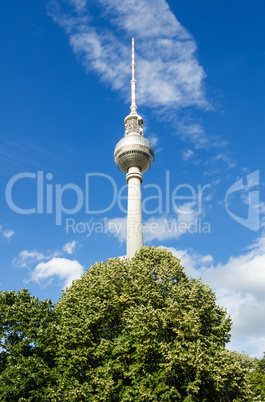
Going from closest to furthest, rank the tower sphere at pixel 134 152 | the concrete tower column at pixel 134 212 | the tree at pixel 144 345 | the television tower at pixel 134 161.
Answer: the tree at pixel 144 345 → the concrete tower column at pixel 134 212 → the television tower at pixel 134 161 → the tower sphere at pixel 134 152

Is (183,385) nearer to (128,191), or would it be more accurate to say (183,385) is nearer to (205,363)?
(205,363)

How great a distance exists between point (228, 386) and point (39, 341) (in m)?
13.7

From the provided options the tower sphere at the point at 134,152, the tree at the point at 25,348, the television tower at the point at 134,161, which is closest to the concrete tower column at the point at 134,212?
the television tower at the point at 134,161

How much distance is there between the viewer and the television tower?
6556cm

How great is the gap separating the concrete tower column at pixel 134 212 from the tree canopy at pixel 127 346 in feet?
105

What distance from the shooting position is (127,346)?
983 inches

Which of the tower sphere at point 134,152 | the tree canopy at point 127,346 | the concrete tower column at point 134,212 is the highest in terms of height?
the tower sphere at point 134,152

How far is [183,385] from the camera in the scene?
77.6ft

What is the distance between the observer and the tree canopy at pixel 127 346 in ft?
75.0

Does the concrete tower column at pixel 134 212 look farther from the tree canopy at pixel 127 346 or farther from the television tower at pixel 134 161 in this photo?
the tree canopy at pixel 127 346

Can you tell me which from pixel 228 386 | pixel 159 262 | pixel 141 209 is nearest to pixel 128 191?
pixel 141 209

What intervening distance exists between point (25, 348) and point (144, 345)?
9.25 m

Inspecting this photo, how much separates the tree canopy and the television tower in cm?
3482

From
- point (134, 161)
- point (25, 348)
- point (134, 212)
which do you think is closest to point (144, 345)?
point (25, 348)
